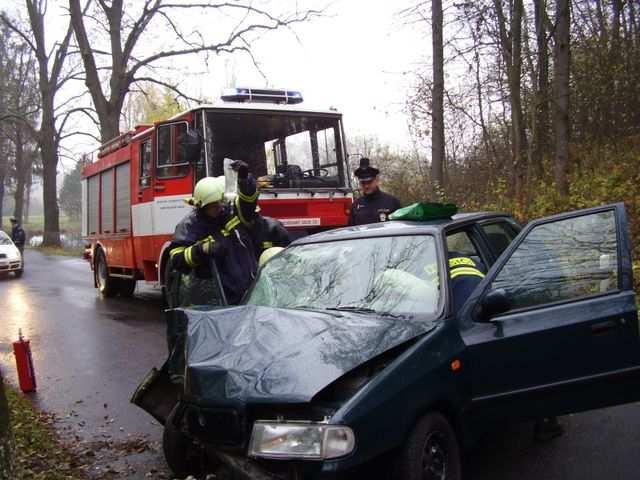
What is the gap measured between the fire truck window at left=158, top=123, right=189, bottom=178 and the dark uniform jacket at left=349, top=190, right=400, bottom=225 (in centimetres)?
264

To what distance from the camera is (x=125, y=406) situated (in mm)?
5504

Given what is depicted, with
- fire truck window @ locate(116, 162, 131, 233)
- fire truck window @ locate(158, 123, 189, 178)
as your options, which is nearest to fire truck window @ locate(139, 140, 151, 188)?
fire truck window @ locate(158, 123, 189, 178)

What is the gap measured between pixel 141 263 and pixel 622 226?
26.2ft

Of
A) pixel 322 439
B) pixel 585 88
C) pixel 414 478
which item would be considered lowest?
pixel 414 478

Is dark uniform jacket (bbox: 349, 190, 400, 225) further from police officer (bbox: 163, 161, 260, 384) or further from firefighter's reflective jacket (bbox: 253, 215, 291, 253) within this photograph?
police officer (bbox: 163, 161, 260, 384)

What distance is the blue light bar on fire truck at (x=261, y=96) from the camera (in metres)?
9.05

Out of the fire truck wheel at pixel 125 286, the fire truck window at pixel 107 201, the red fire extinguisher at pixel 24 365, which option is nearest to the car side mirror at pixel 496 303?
the red fire extinguisher at pixel 24 365

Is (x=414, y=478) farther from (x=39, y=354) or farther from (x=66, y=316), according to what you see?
(x=66, y=316)

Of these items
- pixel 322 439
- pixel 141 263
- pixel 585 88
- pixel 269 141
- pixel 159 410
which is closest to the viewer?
pixel 322 439

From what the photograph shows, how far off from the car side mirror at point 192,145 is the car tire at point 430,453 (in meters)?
5.76

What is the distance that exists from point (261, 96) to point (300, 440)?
7.22 metres

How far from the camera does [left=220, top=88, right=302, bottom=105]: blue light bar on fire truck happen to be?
905cm

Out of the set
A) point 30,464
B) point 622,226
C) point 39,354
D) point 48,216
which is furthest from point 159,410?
point 48,216

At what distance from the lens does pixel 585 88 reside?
1487 centimetres
